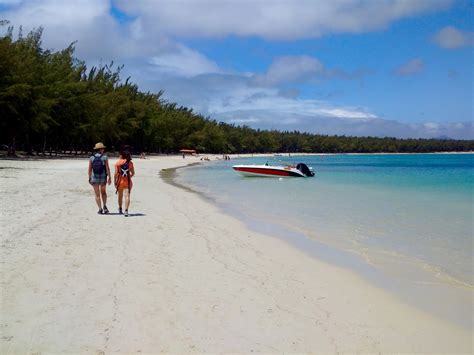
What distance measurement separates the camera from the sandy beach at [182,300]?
4.35 m

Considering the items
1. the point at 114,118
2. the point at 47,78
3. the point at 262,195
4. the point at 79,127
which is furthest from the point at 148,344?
the point at 114,118

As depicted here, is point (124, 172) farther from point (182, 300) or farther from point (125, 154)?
point (182, 300)

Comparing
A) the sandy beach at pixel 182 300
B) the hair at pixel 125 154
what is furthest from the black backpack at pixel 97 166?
the sandy beach at pixel 182 300

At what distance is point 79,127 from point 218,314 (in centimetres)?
4876

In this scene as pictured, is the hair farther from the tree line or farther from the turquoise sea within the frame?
the tree line

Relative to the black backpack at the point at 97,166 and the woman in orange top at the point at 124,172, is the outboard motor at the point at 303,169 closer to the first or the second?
the woman in orange top at the point at 124,172

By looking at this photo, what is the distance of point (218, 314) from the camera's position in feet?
16.4

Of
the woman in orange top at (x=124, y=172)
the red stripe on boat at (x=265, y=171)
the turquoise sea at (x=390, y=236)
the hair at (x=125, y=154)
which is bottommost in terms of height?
the turquoise sea at (x=390, y=236)

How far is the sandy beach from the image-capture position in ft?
14.3

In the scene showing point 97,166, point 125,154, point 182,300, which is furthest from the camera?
point 97,166

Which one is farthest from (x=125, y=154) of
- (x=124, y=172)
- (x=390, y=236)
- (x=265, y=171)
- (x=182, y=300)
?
(x=265, y=171)

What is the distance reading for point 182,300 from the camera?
5.36 metres

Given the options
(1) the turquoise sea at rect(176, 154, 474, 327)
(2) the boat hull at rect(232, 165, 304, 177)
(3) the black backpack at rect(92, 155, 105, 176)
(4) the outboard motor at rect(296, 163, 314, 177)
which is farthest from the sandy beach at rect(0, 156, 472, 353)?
(4) the outboard motor at rect(296, 163, 314, 177)

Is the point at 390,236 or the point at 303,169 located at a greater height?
the point at 303,169
